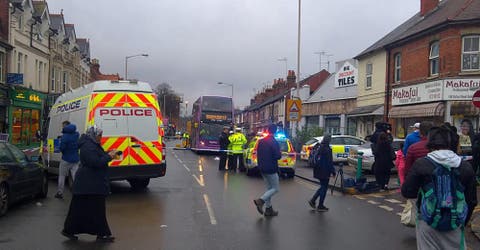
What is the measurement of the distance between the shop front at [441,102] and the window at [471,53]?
0.66 metres

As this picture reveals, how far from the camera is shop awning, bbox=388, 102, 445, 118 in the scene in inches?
896

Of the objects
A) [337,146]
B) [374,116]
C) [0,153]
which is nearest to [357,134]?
[374,116]

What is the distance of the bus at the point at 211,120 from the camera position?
32.9m

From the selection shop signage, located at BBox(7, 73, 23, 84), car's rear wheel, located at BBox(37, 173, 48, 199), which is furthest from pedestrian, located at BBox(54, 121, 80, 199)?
shop signage, located at BBox(7, 73, 23, 84)

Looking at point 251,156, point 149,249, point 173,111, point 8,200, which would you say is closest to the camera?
point 149,249

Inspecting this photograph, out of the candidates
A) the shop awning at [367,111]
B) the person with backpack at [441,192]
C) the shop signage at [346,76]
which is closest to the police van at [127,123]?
the person with backpack at [441,192]

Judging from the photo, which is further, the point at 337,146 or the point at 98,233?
the point at 337,146

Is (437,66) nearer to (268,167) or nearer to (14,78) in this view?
(268,167)

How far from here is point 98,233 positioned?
7.35 m

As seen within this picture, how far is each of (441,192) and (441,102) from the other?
2000 centimetres

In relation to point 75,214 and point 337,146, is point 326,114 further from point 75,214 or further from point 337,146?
point 75,214

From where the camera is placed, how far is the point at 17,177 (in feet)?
32.2

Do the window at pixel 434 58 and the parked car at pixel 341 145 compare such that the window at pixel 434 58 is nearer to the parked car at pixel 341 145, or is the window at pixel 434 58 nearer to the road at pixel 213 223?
the parked car at pixel 341 145

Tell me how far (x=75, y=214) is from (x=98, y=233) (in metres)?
0.43
